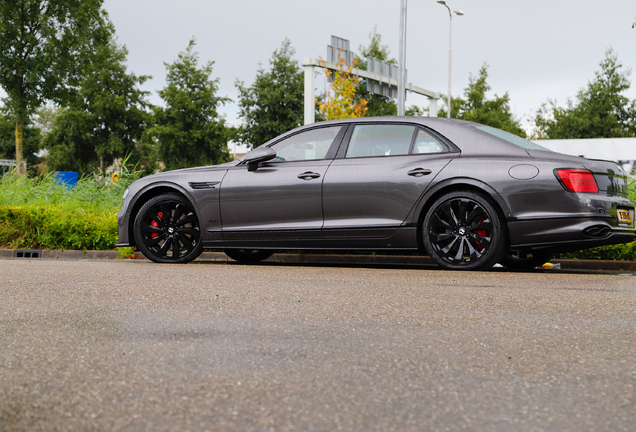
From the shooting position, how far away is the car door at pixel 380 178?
22.5 feet

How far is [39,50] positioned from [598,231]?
27088mm

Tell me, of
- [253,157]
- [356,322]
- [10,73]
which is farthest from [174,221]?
[10,73]

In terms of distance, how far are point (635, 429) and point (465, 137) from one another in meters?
4.98

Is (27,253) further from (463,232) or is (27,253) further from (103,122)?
(103,122)

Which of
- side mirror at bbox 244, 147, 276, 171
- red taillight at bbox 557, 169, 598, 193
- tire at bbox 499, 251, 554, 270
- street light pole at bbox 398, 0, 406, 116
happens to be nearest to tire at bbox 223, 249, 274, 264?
side mirror at bbox 244, 147, 276, 171

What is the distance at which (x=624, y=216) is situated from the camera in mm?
6469

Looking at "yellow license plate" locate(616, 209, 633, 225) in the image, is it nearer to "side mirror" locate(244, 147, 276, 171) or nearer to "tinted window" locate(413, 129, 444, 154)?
Result: "tinted window" locate(413, 129, 444, 154)

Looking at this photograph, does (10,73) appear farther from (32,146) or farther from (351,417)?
(32,146)

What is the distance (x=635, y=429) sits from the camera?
7.23 ft

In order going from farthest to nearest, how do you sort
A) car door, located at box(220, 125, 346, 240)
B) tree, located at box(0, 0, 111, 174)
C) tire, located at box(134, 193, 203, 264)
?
tree, located at box(0, 0, 111, 174) → tire, located at box(134, 193, 203, 264) → car door, located at box(220, 125, 346, 240)

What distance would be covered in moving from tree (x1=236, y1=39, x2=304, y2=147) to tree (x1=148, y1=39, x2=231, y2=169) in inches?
66.4

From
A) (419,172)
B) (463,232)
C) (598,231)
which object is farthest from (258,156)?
(598,231)

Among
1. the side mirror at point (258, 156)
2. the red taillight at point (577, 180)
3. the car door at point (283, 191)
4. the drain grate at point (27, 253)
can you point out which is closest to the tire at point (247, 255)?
the car door at point (283, 191)

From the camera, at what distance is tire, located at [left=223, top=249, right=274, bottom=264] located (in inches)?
342
